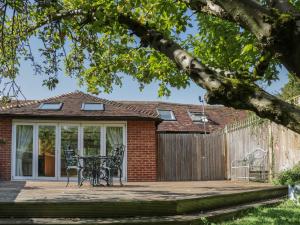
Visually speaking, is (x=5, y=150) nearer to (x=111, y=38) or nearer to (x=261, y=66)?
(x=111, y=38)

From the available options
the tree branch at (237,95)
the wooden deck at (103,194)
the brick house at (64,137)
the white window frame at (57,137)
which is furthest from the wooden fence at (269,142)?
the tree branch at (237,95)

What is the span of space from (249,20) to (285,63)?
371 millimetres

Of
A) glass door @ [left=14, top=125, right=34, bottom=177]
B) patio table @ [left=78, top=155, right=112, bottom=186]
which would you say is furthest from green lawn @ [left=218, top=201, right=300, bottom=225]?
glass door @ [left=14, top=125, right=34, bottom=177]

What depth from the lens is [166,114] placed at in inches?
1029

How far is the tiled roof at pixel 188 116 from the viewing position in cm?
2424

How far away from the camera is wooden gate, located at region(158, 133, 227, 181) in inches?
739

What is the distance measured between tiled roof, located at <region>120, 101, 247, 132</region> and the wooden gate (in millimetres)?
4275

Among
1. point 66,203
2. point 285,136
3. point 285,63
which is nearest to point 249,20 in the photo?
point 285,63

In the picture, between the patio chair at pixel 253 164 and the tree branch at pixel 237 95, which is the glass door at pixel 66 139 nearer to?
the patio chair at pixel 253 164

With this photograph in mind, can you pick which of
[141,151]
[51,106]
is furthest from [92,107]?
[141,151]

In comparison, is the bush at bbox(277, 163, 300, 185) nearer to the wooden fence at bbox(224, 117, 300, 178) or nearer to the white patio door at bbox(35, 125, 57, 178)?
the wooden fence at bbox(224, 117, 300, 178)

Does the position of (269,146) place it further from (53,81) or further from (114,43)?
(53,81)

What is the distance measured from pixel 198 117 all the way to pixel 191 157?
7.58m

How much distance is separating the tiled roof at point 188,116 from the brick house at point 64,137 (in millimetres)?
5479
